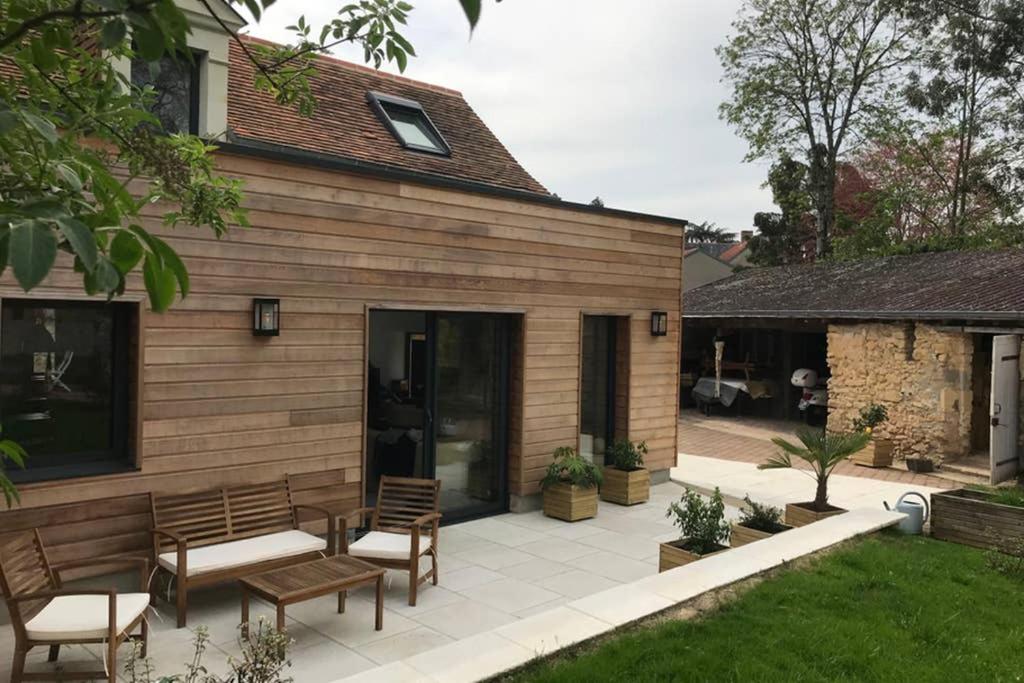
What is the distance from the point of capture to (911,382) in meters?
12.9

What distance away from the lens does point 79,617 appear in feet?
14.2

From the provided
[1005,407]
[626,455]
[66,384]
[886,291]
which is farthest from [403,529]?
[886,291]

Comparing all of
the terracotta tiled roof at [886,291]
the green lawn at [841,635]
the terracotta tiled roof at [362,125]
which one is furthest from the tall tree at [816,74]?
the green lawn at [841,635]

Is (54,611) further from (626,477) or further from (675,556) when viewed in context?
(626,477)

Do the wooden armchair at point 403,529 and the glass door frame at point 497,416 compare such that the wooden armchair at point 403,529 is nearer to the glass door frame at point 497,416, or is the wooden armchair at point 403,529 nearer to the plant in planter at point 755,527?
the glass door frame at point 497,416

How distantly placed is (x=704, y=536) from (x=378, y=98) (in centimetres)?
991

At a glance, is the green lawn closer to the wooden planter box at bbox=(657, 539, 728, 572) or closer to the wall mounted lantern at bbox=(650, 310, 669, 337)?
the wooden planter box at bbox=(657, 539, 728, 572)

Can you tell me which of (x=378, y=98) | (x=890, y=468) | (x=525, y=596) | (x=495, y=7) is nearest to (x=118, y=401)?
(x=525, y=596)

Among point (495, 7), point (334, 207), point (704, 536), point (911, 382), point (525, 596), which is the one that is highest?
point (334, 207)

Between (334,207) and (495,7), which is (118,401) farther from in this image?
(495,7)

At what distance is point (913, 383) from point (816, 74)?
18.0 meters

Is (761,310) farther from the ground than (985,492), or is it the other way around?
(761,310)

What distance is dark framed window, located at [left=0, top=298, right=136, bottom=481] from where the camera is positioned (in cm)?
539

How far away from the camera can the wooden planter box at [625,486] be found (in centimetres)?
900
